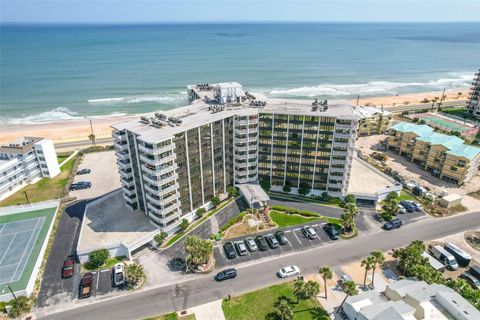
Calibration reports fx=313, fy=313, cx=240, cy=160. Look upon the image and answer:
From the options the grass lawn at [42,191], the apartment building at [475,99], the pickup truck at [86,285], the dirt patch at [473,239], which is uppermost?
the apartment building at [475,99]

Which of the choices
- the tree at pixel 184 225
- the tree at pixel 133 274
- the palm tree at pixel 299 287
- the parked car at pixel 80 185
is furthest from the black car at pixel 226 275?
the parked car at pixel 80 185

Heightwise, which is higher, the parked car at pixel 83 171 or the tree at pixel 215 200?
the tree at pixel 215 200

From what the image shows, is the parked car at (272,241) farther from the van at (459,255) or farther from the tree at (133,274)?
the van at (459,255)

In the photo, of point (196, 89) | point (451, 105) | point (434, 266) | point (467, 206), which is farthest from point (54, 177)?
point (451, 105)

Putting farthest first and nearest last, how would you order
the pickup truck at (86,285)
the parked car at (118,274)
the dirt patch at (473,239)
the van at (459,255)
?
the dirt patch at (473,239) < the van at (459,255) < the parked car at (118,274) < the pickup truck at (86,285)

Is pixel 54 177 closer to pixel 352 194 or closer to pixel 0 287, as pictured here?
Result: pixel 0 287

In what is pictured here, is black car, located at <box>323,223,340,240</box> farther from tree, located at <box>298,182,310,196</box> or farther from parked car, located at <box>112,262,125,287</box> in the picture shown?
parked car, located at <box>112,262,125,287</box>

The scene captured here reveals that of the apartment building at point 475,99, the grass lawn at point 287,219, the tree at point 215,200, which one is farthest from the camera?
the apartment building at point 475,99
